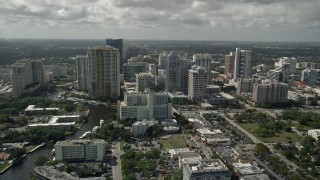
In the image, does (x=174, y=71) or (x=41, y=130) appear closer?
(x=41, y=130)

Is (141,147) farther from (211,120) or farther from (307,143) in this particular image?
(307,143)

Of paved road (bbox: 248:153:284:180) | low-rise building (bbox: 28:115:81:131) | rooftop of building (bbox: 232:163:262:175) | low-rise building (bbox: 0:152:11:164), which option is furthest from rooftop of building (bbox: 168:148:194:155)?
low-rise building (bbox: 0:152:11:164)

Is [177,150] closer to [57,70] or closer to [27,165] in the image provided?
[27,165]

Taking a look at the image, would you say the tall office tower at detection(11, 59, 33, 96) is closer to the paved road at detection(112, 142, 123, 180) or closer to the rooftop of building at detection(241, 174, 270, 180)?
the paved road at detection(112, 142, 123, 180)

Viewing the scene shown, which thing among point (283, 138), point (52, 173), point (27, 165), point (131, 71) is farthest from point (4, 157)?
point (131, 71)

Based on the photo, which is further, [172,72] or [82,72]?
[82,72]

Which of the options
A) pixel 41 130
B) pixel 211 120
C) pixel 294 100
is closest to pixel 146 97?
pixel 211 120
